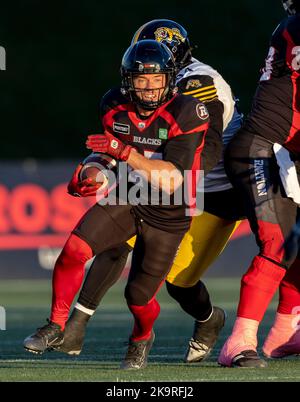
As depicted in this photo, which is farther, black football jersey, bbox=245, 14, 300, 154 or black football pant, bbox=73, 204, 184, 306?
black football jersey, bbox=245, 14, 300, 154

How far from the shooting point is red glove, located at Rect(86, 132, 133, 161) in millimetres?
5668

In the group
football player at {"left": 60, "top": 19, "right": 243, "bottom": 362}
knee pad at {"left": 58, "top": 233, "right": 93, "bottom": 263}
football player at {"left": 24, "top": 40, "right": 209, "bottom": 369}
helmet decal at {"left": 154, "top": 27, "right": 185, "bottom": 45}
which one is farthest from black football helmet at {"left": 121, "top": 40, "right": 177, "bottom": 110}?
knee pad at {"left": 58, "top": 233, "right": 93, "bottom": 263}

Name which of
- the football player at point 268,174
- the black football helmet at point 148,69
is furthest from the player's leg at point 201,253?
the black football helmet at point 148,69

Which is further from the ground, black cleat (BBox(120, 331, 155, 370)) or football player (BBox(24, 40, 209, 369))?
football player (BBox(24, 40, 209, 369))

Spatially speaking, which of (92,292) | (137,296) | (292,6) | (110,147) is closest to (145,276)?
(137,296)

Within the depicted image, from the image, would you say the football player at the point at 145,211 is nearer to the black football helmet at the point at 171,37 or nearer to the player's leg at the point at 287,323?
the black football helmet at the point at 171,37

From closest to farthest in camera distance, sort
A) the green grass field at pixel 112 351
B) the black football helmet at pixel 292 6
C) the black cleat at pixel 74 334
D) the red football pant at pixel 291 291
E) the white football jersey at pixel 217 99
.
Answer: the green grass field at pixel 112 351 → the black cleat at pixel 74 334 → the black football helmet at pixel 292 6 → the white football jersey at pixel 217 99 → the red football pant at pixel 291 291

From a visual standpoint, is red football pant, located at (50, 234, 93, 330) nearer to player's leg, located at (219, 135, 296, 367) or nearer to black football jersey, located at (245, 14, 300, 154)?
player's leg, located at (219, 135, 296, 367)

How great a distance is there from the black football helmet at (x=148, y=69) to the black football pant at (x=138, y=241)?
56 centimetres

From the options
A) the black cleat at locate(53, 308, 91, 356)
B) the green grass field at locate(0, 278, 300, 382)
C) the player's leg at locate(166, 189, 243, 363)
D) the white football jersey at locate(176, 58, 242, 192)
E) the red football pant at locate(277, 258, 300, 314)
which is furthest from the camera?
the player's leg at locate(166, 189, 243, 363)

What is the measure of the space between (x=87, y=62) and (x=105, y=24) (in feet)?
2.87

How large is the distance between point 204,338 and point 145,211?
1.02 metres

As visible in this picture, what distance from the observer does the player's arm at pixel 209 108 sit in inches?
242

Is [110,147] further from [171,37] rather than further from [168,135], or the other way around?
[171,37]
